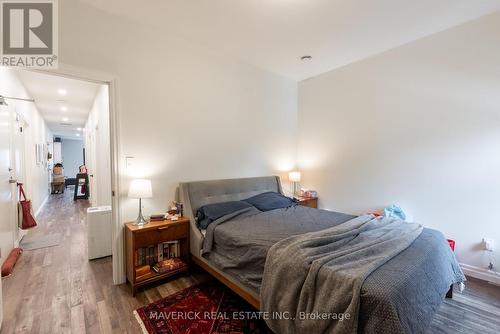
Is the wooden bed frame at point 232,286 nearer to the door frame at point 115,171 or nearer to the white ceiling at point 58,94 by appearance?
the door frame at point 115,171

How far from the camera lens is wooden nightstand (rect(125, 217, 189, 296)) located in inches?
88.5

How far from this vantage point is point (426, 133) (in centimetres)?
292

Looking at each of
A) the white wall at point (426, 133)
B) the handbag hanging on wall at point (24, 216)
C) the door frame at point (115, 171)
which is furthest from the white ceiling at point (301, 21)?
the handbag hanging on wall at point (24, 216)

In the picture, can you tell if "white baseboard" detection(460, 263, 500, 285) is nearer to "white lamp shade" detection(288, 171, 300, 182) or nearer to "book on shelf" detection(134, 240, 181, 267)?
"white lamp shade" detection(288, 171, 300, 182)

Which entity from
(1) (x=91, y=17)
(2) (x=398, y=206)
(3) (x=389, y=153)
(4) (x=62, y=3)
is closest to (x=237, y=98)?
(1) (x=91, y=17)

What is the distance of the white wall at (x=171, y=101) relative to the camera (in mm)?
2312

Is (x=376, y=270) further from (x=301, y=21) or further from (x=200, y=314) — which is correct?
(x=301, y=21)

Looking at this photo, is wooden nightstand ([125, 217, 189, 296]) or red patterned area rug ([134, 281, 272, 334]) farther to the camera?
wooden nightstand ([125, 217, 189, 296])

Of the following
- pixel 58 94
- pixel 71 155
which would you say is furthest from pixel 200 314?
pixel 71 155

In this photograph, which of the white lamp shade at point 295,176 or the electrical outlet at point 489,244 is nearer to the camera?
the electrical outlet at point 489,244

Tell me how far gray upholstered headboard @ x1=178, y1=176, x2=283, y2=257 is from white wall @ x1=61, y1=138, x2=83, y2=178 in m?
11.5

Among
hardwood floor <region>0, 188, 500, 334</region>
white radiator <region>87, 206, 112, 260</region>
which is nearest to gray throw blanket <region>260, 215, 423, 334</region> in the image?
hardwood floor <region>0, 188, 500, 334</region>

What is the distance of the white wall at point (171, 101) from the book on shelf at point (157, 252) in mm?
401

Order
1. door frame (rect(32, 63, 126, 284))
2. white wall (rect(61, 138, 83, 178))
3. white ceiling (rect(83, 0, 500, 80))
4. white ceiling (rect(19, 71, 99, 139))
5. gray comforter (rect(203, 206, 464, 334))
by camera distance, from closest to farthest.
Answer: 1. gray comforter (rect(203, 206, 464, 334))
2. white ceiling (rect(83, 0, 500, 80))
3. door frame (rect(32, 63, 126, 284))
4. white ceiling (rect(19, 71, 99, 139))
5. white wall (rect(61, 138, 83, 178))
